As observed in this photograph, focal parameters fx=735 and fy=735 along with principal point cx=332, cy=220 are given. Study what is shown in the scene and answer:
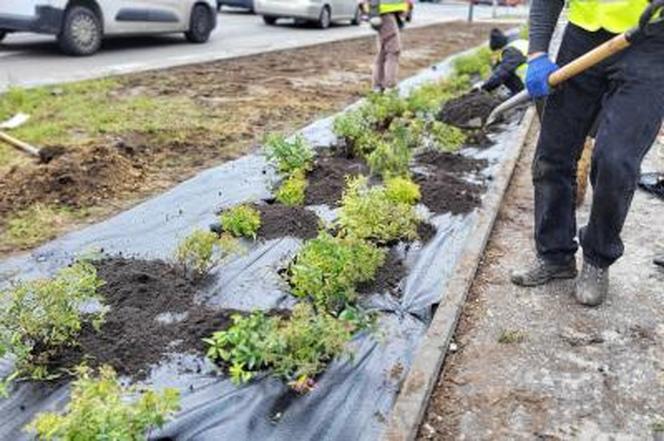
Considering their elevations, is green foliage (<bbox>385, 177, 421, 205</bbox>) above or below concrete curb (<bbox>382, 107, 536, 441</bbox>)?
above

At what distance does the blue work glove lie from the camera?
11.5 feet

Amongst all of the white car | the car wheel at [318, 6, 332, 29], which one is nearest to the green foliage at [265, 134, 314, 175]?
the white car

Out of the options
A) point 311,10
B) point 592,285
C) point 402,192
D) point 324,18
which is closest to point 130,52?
point 311,10

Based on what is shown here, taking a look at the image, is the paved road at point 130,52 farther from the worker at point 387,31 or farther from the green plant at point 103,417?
the green plant at point 103,417

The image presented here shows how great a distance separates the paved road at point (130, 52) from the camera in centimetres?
941

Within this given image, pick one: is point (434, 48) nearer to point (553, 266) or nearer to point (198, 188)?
point (198, 188)

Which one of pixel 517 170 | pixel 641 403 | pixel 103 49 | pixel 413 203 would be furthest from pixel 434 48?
pixel 641 403

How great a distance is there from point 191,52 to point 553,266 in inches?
380

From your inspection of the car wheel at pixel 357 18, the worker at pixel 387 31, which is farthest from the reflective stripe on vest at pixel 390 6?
the car wheel at pixel 357 18

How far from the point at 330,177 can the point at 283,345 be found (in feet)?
8.74

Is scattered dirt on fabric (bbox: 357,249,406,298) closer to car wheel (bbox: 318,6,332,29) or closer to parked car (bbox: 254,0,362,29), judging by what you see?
parked car (bbox: 254,0,362,29)

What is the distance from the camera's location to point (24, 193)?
4.96 metres

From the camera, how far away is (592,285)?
3.76 m

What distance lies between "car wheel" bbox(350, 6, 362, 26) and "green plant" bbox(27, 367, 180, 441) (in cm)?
1975
